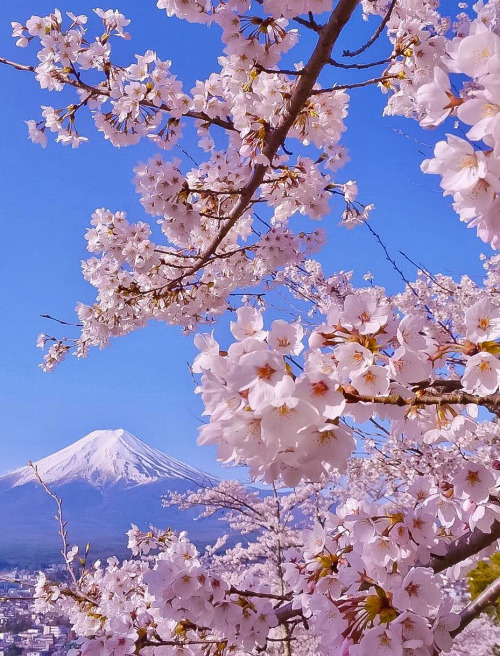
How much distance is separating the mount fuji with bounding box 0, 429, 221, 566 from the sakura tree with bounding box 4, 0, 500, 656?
6277cm

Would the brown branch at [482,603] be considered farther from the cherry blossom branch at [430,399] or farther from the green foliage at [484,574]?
the green foliage at [484,574]

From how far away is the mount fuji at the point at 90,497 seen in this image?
69750 millimetres

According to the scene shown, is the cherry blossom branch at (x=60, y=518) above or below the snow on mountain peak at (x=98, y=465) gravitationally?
below

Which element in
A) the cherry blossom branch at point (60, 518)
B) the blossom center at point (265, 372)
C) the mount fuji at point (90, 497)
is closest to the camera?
the blossom center at point (265, 372)

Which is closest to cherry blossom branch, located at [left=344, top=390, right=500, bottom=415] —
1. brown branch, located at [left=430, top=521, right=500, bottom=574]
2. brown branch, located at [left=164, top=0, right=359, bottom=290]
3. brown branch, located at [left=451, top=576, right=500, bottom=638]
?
brown branch, located at [left=430, top=521, right=500, bottom=574]

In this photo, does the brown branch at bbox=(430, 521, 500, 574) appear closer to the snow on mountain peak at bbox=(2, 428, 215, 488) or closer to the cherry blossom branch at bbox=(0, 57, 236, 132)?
the cherry blossom branch at bbox=(0, 57, 236, 132)

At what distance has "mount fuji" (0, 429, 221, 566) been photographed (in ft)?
229

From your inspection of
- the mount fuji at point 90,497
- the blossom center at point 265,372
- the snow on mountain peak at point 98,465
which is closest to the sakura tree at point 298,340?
the blossom center at point 265,372

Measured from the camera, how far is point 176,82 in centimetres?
311

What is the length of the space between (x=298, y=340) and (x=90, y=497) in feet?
297

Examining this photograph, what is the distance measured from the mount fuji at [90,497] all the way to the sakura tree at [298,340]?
206 feet

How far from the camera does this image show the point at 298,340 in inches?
40.8

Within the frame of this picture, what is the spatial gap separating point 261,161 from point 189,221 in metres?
0.80

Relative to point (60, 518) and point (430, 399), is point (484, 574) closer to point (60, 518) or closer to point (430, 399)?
point (60, 518)
